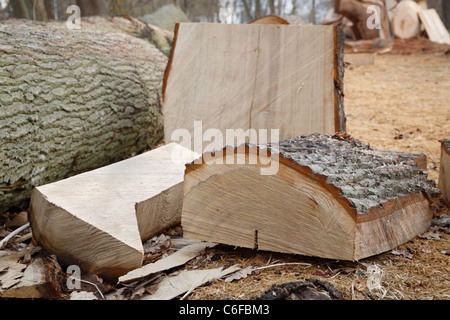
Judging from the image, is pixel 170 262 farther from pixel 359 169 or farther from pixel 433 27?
pixel 433 27

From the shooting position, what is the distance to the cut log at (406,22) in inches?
401

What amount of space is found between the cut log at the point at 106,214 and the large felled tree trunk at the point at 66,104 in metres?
0.65

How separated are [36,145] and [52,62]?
0.76m

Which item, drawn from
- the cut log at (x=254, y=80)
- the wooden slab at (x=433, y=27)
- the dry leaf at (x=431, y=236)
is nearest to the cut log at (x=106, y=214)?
the cut log at (x=254, y=80)

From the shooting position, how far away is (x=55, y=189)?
2.45 metres

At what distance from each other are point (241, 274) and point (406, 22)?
9969 mm

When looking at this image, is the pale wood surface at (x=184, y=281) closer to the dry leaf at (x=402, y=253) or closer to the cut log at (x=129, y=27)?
the dry leaf at (x=402, y=253)

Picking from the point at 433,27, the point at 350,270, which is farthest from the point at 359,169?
the point at 433,27

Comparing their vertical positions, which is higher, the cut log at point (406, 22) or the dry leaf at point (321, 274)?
the cut log at point (406, 22)

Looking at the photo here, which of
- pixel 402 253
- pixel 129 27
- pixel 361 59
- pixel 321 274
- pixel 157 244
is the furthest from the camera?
pixel 361 59

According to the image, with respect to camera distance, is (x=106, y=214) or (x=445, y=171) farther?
(x=445, y=171)

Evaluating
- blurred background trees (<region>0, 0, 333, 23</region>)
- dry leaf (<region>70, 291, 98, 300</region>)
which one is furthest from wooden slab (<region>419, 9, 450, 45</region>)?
dry leaf (<region>70, 291, 98, 300</region>)

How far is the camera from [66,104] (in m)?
3.45

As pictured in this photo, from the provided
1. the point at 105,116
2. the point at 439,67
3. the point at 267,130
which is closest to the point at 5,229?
the point at 105,116
